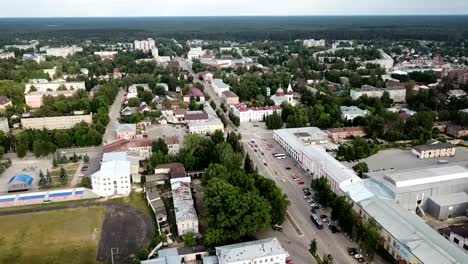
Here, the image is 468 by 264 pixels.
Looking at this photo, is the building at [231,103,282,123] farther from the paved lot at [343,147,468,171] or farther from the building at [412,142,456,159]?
the building at [412,142,456,159]

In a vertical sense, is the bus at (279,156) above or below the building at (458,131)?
below

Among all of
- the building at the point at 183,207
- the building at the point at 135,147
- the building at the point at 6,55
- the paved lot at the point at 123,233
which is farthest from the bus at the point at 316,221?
the building at the point at 6,55

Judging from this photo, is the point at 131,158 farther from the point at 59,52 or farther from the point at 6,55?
the point at 59,52

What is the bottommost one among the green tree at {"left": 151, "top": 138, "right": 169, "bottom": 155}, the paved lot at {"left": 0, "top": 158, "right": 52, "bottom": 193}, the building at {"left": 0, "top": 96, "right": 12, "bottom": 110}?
the paved lot at {"left": 0, "top": 158, "right": 52, "bottom": 193}

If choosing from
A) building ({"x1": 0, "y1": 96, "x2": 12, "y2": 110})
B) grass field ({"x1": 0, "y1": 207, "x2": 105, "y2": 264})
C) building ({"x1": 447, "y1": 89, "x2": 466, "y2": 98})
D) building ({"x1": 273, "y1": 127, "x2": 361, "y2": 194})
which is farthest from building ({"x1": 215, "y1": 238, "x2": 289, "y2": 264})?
building ({"x1": 447, "y1": 89, "x2": 466, "y2": 98})

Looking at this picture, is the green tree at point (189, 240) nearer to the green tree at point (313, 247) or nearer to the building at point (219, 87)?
the green tree at point (313, 247)

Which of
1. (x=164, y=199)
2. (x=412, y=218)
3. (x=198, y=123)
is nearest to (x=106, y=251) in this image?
(x=164, y=199)

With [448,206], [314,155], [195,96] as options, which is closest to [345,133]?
[314,155]
